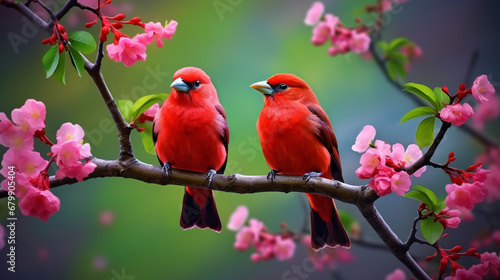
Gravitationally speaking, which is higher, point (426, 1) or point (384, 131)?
point (426, 1)

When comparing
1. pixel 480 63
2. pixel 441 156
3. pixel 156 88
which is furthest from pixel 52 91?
pixel 480 63

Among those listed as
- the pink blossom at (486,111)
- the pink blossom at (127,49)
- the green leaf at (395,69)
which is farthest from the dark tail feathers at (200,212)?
the pink blossom at (486,111)

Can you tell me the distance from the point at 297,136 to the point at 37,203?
2.36 ft

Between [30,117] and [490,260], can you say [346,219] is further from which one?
[30,117]

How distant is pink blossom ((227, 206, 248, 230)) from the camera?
1714mm

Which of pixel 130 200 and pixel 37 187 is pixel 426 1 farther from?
pixel 37 187

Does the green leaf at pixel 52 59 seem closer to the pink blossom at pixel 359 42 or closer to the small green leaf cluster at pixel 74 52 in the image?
the small green leaf cluster at pixel 74 52

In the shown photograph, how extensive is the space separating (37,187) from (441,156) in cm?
155

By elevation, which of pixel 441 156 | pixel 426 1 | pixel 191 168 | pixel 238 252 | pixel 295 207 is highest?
pixel 426 1

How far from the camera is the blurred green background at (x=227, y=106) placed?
180cm

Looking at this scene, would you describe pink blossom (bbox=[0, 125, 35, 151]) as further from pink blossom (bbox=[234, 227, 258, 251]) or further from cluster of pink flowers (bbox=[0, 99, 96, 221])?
pink blossom (bbox=[234, 227, 258, 251])

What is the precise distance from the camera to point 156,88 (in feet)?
6.21

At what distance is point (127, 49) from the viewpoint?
119cm

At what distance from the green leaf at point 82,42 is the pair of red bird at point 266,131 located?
0.25m
